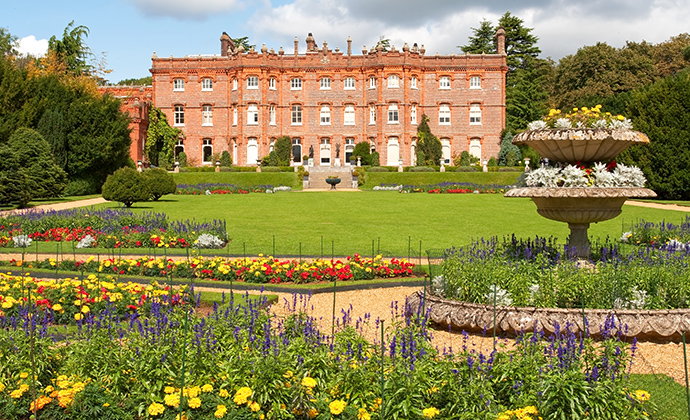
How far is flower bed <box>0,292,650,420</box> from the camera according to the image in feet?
12.6

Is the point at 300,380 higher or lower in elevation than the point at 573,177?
lower

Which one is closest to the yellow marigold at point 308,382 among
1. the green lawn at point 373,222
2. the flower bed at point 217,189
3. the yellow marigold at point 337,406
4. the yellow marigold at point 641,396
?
the yellow marigold at point 337,406

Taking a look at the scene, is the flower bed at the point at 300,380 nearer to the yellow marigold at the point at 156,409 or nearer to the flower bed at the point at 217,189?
the yellow marigold at the point at 156,409

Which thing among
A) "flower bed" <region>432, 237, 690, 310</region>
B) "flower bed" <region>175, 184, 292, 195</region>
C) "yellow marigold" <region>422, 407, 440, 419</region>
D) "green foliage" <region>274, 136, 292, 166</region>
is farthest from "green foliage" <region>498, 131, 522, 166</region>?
"yellow marigold" <region>422, 407, 440, 419</region>

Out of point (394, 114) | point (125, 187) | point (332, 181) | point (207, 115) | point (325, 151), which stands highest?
point (207, 115)

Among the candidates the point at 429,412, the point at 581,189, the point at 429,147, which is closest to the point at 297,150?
the point at 429,147

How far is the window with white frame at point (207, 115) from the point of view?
1991 inches

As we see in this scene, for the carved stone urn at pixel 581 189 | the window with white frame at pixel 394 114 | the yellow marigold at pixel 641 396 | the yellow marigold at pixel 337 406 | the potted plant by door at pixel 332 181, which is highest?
the window with white frame at pixel 394 114

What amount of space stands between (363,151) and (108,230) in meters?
34.7

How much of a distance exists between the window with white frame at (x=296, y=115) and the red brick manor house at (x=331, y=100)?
0.08m

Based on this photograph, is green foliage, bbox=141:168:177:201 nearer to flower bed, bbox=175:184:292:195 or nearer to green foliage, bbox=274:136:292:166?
flower bed, bbox=175:184:292:195

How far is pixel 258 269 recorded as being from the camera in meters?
9.34

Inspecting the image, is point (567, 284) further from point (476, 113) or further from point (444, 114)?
point (476, 113)

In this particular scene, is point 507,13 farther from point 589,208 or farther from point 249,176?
point 589,208
